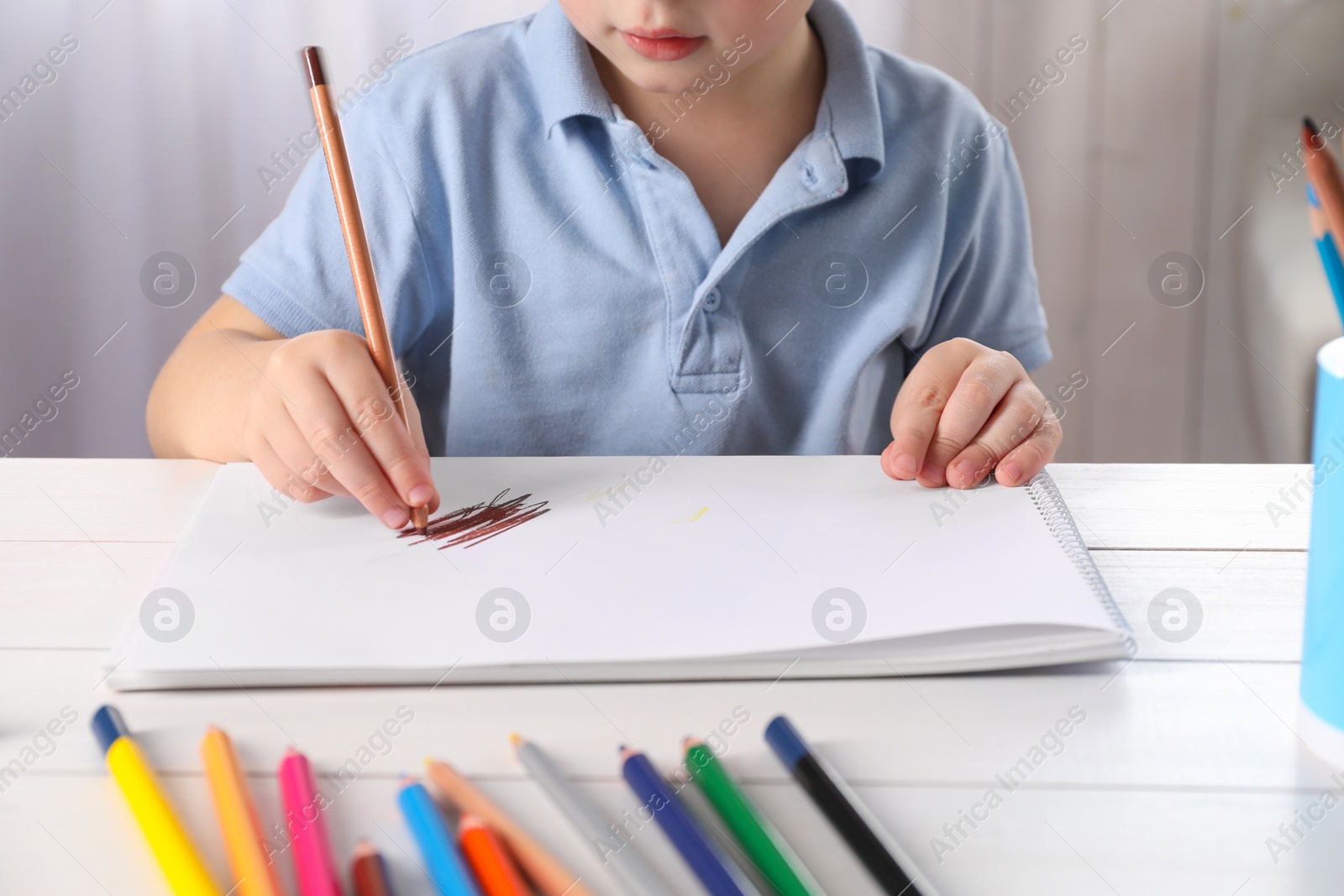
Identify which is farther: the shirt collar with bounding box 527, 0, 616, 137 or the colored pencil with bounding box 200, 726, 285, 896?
the shirt collar with bounding box 527, 0, 616, 137

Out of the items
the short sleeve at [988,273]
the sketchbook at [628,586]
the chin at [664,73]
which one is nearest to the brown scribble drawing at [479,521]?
the sketchbook at [628,586]

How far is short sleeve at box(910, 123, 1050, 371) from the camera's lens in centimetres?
70

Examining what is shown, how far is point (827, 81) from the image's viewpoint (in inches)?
26.0

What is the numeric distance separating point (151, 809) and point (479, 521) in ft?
0.59

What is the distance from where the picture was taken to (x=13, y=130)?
121 cm

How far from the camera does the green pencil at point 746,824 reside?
0.77 feet

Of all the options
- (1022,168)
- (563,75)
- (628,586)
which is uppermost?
(563,75)

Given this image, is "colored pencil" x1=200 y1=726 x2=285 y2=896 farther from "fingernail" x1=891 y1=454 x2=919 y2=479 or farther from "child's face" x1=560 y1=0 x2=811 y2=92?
"child's face" x1=560 y1=0 x2=811 y2=92

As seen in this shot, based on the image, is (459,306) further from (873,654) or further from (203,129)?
(203,129)

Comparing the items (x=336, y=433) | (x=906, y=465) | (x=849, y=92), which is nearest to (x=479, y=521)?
(x=336, y=433)

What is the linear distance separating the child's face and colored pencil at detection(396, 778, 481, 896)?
0.39 meters

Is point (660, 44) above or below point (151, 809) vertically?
above

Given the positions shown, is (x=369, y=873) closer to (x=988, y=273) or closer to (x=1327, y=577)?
(x=1327, y=577)

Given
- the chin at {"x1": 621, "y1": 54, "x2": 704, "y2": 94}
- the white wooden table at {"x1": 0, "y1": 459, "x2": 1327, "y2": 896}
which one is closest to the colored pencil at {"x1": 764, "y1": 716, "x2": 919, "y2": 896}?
the white wooden table at {"x1": 0, "y1": 459, "x2": 1327, "y2": 896}
